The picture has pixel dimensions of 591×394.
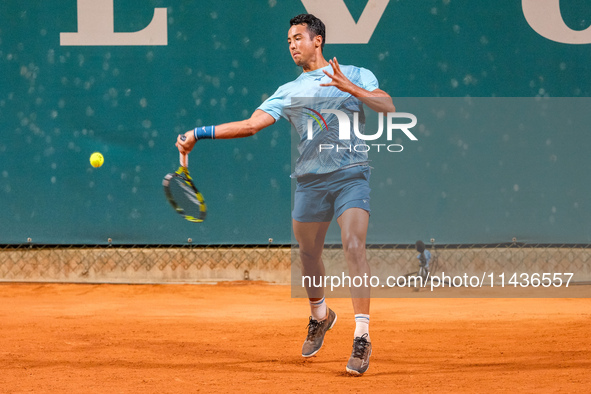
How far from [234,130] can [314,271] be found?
3.19 ft

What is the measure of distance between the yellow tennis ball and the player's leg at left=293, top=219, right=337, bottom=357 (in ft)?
13.8

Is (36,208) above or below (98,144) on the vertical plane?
below

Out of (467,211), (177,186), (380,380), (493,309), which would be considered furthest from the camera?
(467,211)

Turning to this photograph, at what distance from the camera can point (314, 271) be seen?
13.9ft

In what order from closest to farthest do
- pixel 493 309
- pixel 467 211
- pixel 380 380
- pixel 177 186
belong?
pixel 380 380
pixel 177 186
pixel 493 309
pixel 467 211

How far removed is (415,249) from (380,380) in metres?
4.29

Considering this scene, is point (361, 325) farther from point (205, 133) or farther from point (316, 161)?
point (205, 133)

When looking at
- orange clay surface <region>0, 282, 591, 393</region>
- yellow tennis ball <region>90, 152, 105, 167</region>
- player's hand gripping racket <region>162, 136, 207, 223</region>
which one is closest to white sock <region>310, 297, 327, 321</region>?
orange clay surface <region>0, 282, 591, 393</region>

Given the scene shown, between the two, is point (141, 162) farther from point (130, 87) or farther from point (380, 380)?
point (380, 380)

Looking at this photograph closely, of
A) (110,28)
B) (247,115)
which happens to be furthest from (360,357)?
(110,28)

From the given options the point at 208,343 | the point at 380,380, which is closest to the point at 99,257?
the point at 208,343

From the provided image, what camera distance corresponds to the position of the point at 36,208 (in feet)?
26.1

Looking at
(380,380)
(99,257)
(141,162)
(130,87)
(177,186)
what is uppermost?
(130,87)

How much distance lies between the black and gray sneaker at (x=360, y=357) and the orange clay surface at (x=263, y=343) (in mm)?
57
